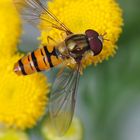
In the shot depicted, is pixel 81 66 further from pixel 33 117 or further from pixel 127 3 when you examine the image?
pixel 127 3

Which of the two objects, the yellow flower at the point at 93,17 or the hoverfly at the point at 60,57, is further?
the yellow flower at the point at 93,17

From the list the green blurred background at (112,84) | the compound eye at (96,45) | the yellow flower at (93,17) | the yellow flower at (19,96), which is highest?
the yellow flower at (93,17)

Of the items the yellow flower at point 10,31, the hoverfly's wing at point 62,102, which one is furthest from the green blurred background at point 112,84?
the hoverfly's wing at point 62,102

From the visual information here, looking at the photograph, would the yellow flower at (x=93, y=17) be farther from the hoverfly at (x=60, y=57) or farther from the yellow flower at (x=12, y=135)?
the yellow flower at (x=12, y=135)

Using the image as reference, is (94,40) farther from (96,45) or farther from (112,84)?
(112,84)

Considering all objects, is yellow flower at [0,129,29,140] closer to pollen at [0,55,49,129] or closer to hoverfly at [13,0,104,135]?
pollen at [0,55,49,129]

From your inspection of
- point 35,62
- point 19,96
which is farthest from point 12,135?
point 35,62

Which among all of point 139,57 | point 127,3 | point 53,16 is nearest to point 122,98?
point 139,57
